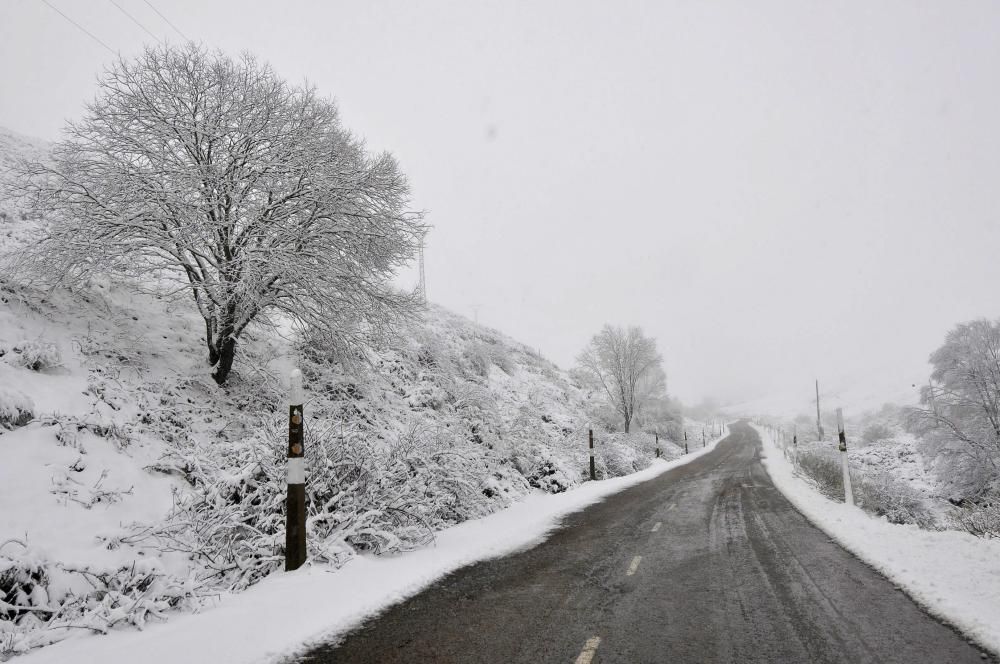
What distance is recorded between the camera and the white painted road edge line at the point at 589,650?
3.26 meters

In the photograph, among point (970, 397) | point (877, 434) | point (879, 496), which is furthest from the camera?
point (877, 434)

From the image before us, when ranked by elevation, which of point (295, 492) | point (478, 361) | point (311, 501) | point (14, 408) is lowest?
point (311, 501)

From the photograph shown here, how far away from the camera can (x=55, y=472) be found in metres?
5.40

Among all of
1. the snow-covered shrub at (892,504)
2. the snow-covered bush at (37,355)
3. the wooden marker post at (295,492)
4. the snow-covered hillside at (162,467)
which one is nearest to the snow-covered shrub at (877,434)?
the snow-covered shrub at (892,504)

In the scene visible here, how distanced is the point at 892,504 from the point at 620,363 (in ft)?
74.7

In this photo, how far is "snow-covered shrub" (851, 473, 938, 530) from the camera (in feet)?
31.6

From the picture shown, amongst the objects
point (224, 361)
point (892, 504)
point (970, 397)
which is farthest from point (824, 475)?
point (224, 361)

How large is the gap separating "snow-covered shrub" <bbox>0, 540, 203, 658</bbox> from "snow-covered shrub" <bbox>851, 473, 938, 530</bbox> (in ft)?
38.5

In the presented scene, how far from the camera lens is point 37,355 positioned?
6828 mm

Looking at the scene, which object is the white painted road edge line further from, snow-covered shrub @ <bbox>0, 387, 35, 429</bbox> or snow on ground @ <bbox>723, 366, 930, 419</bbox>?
snow on ground @ <bbox>723, 366, 930, 419</bbox>

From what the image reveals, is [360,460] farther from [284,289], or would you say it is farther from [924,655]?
[924,655]

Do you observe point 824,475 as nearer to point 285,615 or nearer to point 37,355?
point 285,615

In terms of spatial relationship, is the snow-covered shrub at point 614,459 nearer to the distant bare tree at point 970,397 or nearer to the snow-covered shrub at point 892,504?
the snow-covered shrub at point 892,504

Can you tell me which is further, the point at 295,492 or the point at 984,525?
the point at 984,525
